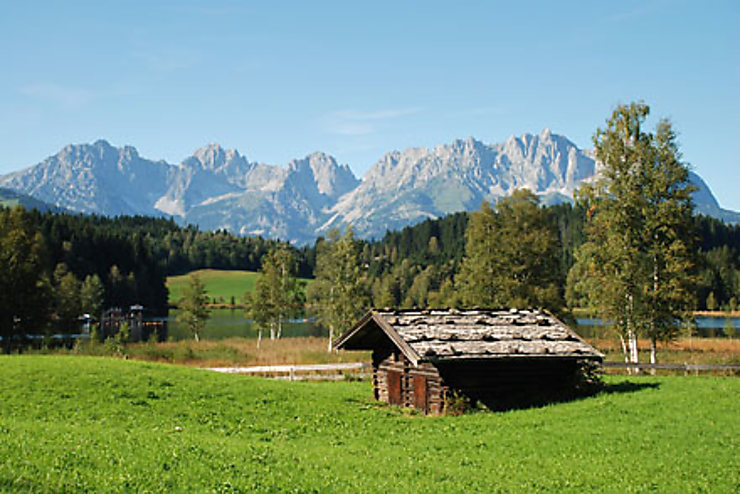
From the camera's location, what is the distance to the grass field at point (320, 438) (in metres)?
14.1

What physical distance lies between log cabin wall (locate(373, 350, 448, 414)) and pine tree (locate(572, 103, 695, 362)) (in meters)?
20.5

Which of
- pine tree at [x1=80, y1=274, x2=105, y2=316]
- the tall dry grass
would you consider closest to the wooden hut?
the tall dry grass

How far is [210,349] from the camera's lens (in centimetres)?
6006

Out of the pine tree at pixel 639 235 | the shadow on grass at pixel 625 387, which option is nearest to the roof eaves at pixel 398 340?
the shadow on grass at pixel 625 387

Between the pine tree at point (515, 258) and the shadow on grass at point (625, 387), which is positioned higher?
the pine tree at point (515, 258)

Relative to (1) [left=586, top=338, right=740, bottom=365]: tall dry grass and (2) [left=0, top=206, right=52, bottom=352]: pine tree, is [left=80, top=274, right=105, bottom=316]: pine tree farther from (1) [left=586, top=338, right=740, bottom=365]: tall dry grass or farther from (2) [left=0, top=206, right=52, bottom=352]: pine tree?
(1) [left=586, top=338, right=740, bottom=365]: tall dry grass

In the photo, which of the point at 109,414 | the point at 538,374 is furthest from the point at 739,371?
the point at 109,414

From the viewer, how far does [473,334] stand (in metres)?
29.8

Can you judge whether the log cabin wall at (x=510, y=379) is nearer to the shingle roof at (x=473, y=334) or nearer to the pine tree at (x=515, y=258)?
the shingle roof at (x=473, y=334)

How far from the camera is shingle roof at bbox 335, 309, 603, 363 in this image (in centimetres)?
2797

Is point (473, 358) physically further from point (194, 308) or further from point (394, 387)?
point (194, 308)

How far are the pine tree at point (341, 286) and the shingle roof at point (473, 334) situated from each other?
116 ft

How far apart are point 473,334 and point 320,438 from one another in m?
10.4

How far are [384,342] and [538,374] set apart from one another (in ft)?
26.1
